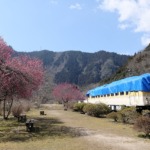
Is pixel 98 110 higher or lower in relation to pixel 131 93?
lower

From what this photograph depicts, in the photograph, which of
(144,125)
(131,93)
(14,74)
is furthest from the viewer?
(131,93)

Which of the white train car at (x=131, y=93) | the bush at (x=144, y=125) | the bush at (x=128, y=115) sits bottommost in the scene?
the bush at (x=144, y=125)

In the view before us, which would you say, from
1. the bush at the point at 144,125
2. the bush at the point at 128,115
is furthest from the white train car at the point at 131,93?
the bush at the point at 144,125

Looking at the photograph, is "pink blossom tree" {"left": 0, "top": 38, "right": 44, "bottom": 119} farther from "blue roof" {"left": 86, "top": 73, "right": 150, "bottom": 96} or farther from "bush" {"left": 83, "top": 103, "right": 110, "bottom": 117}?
"blue roof" {"left": 86, "top": 73, "right": 150, "bottom": 96}

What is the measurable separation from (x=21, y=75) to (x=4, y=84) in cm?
328

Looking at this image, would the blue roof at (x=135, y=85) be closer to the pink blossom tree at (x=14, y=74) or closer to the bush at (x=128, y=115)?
the bush at (x=128, y=115)

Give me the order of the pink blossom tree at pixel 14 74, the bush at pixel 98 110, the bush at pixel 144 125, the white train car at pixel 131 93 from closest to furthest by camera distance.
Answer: the bush at pixel 144 125 → the pink blossom tree at pixel 14 74 → the white train car at pixel 131 93 → the bush at pixel 98 110

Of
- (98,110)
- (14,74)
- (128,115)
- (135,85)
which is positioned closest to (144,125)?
(14,74)

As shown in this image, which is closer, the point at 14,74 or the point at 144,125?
the point at 144,125

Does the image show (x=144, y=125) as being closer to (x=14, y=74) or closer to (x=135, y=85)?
(x=14, y=74)

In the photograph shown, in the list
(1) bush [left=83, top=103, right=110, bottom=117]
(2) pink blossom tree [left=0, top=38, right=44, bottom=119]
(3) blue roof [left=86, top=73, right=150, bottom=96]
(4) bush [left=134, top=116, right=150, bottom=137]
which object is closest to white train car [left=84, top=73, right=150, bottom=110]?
(3) blue roof [left=86, top=73, right=150, bottom=96]

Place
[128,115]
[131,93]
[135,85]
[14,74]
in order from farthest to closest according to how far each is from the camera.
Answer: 1. [131,93]
2. [135,85]
3. [128,115]
4. [14,74]

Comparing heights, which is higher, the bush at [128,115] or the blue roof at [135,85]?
the blue roof at [135,85]

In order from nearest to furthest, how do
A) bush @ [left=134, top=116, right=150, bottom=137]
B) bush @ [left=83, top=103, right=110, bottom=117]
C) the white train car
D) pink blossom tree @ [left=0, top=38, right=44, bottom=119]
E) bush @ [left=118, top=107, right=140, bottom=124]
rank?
bush @ [left=134, top=116, right=150, bottom=137] → pink blossom tree @ [left=0, top=38, right=44, bottom=119] → bush @ [left=118, top=107, right=140, bottom=124] → the white train car → bush @ [left=83, top=103, right=110, bottom=117]
